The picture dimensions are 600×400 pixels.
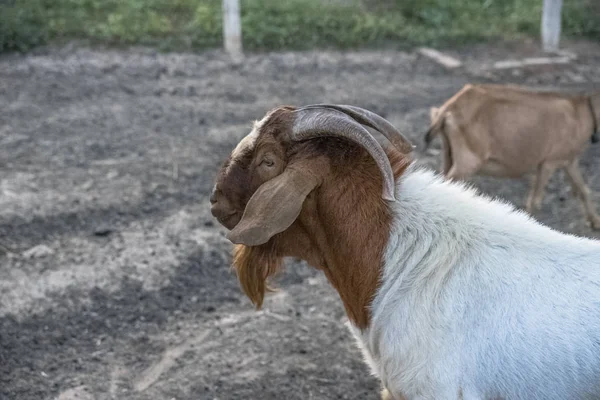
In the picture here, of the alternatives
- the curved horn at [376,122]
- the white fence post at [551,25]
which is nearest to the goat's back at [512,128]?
the curved horn at [376,122]

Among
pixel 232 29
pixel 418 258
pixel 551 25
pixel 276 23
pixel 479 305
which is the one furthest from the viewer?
pixel 551 25

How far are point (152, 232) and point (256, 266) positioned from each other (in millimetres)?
2450

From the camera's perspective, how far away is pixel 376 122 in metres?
3.35

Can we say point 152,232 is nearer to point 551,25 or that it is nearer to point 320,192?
point 320,192

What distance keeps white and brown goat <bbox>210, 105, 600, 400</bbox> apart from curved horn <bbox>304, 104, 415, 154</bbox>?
0.04 ft

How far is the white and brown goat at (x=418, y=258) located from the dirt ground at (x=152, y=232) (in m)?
1.22

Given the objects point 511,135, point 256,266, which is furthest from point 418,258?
point 511,135

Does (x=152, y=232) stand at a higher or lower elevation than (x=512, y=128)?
lower

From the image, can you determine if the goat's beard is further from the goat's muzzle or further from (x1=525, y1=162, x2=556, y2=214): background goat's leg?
(x1=525, y1=162, x2=556, y2=214): background goat's leg

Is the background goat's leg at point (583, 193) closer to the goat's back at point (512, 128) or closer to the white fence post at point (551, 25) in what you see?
the goat's back at point (512, 128)

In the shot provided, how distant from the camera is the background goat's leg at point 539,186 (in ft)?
20.3

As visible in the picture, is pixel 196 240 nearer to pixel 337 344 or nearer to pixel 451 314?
pixel 337 344

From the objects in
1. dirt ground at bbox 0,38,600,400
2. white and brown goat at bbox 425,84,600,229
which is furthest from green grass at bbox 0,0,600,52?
white and brown goat at bbox 425,84,600,229

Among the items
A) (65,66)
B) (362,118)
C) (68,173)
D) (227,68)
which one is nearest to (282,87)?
(227,68)
